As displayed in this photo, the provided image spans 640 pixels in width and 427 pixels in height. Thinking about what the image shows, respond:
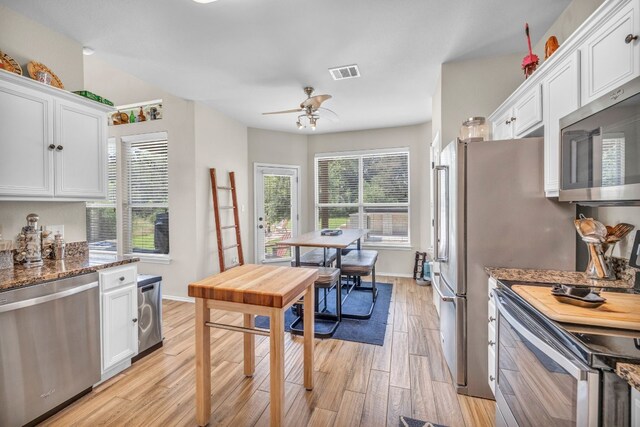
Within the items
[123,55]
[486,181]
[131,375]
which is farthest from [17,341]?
[486,181]

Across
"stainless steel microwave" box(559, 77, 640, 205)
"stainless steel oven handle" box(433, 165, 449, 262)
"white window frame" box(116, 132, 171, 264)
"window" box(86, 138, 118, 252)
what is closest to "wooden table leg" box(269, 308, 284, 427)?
"stainless steel oven handle" box(433, 165, 449, 262)

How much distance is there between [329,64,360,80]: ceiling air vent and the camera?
9.92 ft

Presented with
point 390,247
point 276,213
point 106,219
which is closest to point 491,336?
point 390,247

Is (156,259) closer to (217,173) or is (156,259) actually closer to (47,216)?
(217,173)

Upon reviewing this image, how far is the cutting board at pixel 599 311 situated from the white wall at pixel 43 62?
326 cm

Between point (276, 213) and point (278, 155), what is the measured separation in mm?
1122

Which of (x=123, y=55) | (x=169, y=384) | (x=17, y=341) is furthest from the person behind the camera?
(x=123, y=55)

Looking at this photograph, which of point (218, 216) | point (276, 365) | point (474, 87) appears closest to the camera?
point (276, 365)

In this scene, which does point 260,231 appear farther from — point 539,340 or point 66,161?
point 539,340

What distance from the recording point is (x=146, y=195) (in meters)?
4.28

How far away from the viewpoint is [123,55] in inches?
109

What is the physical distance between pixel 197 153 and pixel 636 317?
4296mm

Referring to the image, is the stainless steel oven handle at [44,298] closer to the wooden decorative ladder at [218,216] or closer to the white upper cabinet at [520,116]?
the wooden decorative ladder at [218,216]

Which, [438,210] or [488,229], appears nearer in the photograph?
[488,229]
